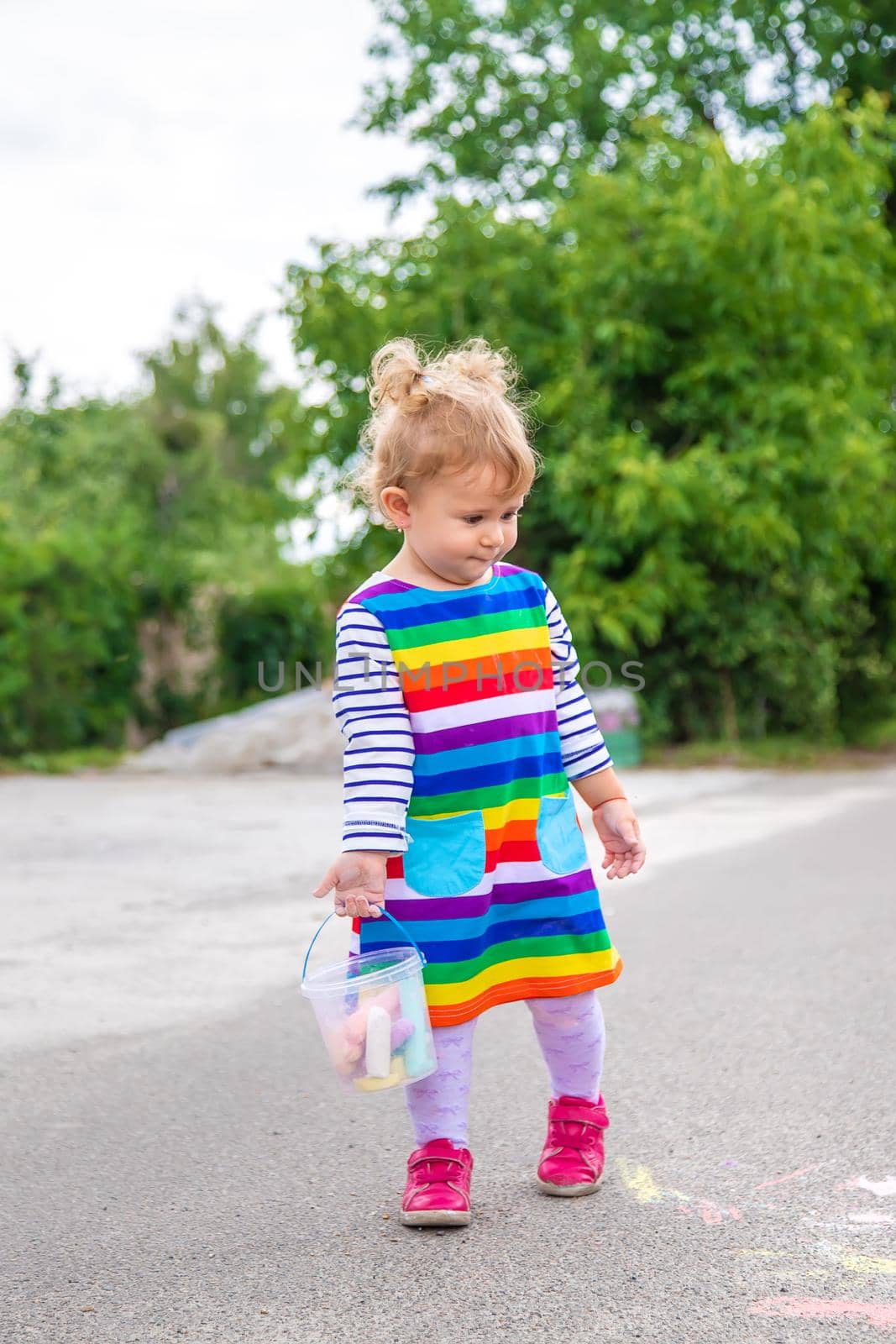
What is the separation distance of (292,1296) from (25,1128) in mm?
1245

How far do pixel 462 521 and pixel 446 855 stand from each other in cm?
65

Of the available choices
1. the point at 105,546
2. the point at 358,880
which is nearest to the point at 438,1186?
the point at 358,880

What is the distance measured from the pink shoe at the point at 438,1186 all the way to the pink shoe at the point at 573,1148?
179mm

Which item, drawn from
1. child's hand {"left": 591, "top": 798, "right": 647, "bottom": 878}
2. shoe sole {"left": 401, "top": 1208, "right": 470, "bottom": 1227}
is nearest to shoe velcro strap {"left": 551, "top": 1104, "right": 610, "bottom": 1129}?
shoe sole {"left": 401, "top": 1208, "right": 470, "bottom": 1227}

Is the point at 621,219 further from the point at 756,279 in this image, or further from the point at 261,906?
the point at 261,906

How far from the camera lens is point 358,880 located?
112 inches

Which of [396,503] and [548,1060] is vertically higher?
[396,503]

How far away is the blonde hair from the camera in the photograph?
2.92m

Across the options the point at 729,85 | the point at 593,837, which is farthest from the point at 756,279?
the point at 729,85

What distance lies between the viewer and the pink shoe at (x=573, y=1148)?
3064mm

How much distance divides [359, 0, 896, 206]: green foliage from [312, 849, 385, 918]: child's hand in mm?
17711

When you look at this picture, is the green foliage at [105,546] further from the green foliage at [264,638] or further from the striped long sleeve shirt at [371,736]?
the striped long sleeve shirt at [371,736]

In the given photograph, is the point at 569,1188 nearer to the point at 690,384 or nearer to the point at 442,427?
the point at 442,427

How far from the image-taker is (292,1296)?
8.54ft
